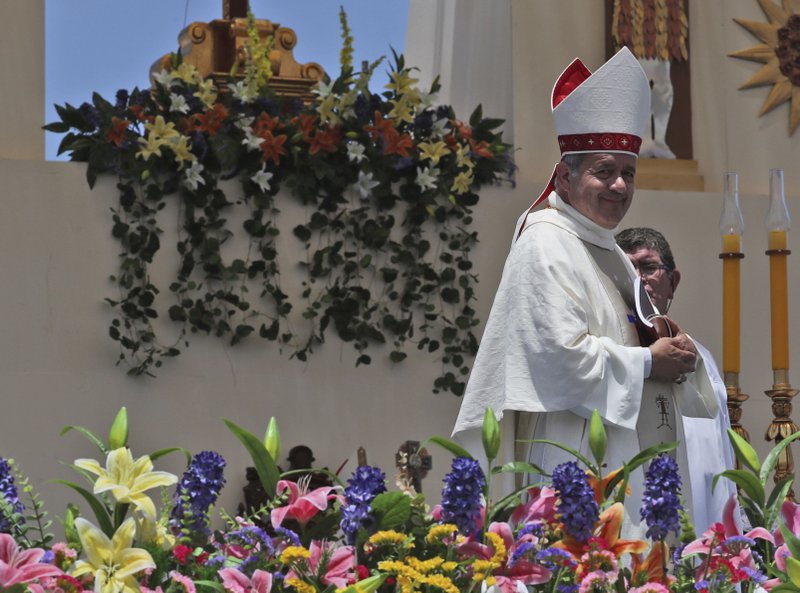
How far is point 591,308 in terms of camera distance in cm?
391

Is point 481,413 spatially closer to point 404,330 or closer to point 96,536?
point 96,536

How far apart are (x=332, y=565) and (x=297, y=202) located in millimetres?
4208

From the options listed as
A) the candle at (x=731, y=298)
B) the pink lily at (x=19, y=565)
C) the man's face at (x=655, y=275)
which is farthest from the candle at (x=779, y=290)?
the pink lily at (x=19, y=565)

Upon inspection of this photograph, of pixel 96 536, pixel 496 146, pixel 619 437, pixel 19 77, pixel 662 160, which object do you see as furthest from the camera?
pixel 662 160

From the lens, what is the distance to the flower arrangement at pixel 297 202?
5.91 metres

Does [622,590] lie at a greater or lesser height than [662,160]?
lesser

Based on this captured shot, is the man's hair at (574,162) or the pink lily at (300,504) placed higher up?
the man's hair at (574,162)

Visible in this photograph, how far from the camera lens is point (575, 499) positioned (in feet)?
6.68

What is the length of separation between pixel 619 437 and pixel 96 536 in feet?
6.57

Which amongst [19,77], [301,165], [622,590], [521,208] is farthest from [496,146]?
[622,590]

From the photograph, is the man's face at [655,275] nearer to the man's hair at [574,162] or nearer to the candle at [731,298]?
the candle at [731,298]

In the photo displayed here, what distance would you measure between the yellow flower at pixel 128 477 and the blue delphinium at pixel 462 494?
0.32 meters

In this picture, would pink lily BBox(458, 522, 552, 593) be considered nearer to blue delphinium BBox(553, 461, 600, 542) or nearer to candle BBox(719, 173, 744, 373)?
blue delphinium BBox(553, 461, 600, 542)

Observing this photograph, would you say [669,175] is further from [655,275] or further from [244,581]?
[244,581]
